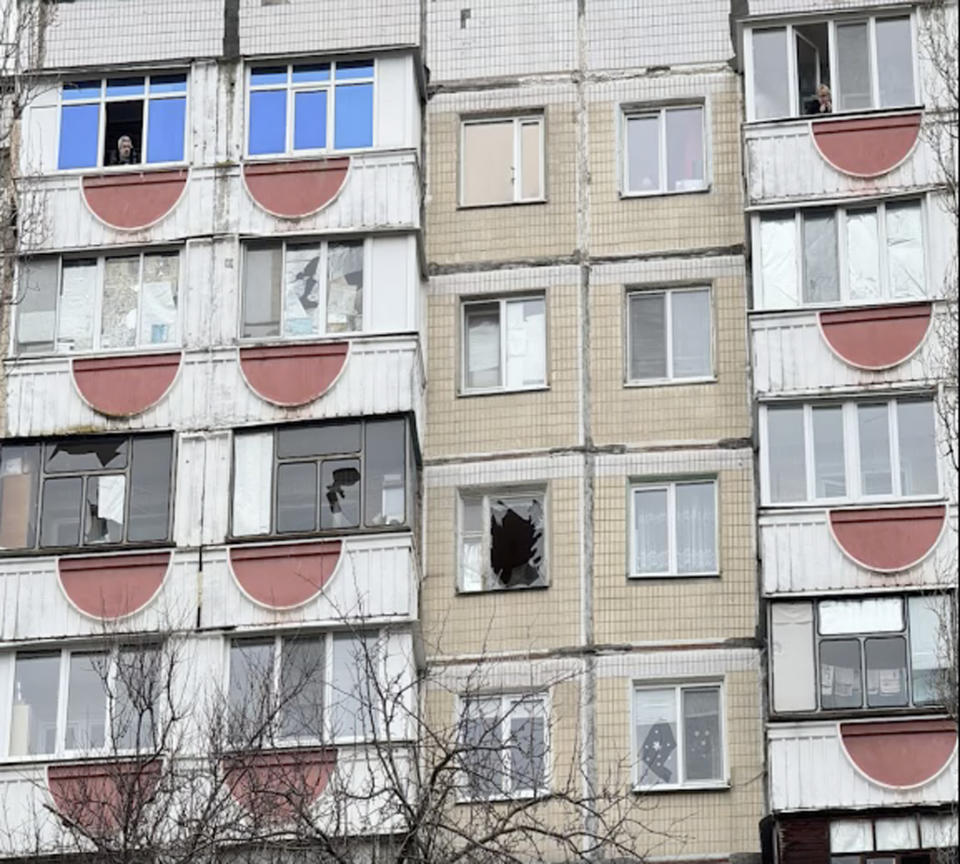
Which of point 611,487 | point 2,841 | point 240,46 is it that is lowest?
point 2,841

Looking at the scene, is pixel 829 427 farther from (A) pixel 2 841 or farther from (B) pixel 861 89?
(A) pixel 2 841

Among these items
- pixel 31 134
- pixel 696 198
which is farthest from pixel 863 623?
pixel 31 134

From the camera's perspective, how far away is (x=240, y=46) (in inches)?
1491

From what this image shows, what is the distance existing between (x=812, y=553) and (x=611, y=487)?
9.84 ft

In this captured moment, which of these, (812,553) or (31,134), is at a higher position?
(31,134)

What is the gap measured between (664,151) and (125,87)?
7.07 meters

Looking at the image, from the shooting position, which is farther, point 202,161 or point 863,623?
point 202,161

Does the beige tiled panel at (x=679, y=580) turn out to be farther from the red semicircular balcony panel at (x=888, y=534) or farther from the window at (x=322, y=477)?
the window at (x=322, y=477)

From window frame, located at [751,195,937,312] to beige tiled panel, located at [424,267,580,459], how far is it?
2486 mm

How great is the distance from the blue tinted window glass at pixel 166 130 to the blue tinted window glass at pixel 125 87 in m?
0.24

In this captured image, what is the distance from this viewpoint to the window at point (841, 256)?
35.4 m

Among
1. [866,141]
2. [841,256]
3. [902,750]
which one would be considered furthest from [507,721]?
[866,141]

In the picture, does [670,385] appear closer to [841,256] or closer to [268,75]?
[841,256]

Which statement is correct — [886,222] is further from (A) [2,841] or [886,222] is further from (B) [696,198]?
(A) [2,841]
